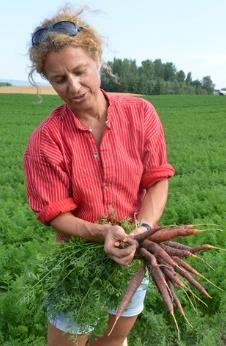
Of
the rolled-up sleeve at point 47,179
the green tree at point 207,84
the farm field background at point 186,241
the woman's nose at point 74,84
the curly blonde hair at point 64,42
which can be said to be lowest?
the green tree at point 207,84

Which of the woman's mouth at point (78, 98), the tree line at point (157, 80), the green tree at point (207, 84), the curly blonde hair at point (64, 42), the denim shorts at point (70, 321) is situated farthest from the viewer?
the green tree at point (207, 84)

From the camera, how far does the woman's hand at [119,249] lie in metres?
2.63

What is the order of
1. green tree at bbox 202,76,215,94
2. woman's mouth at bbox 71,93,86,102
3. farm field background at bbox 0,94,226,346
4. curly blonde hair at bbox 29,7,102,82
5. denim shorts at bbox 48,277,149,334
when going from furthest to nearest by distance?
green tree at bbox 202,76,215,94
farm field background at bbox 0,94,226,346
denim shorts at bbox 48,277,149,334
woman's mouth at bbox 71,93,86,102
curly blonde hair at bbox 29,7,102,82

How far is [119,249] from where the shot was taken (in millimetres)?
2639

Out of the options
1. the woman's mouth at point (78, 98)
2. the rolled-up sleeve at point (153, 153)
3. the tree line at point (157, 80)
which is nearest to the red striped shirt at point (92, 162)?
the rolled-up sleeve at point (153, 153)

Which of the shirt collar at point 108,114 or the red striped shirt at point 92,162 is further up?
the shirt collar at point 108,114

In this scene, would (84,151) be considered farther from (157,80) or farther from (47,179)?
(157,80)

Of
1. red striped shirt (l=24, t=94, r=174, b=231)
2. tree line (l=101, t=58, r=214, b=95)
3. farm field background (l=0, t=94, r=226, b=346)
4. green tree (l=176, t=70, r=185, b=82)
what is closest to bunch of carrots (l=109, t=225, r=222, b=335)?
red striped shirt (l=24, t=94, r=174, b=231)

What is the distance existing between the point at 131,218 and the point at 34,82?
0.90 metres

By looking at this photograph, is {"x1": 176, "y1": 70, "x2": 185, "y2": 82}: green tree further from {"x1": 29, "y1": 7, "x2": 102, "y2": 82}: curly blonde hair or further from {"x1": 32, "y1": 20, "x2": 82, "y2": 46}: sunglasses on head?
{"x1": 32, "y1": 20, "x2": 82, "y2": 46}: sunglasses on head

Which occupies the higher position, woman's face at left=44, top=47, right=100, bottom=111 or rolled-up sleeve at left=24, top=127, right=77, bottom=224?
woman's face at left=44, top=47, right=100, bottom=111

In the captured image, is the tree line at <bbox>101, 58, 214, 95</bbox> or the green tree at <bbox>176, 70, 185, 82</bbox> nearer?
the tree line at <bbox>101, 58, 214, 95</bbox>

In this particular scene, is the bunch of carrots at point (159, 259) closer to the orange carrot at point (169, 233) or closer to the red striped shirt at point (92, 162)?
the orange carrot at point (169, 233)

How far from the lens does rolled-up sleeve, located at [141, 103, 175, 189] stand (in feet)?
9.91
